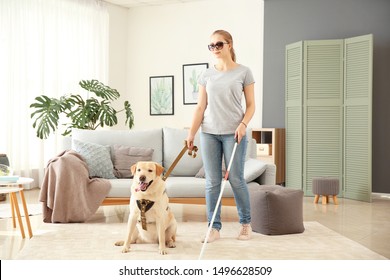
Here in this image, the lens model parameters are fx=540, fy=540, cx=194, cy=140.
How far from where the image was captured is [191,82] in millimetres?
7855

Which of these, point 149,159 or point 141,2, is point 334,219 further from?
point 141,2

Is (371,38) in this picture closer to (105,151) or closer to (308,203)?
(308,203)

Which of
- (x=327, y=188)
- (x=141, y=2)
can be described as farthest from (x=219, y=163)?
(x=141, y=2)

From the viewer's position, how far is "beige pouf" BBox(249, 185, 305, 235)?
394 centimetres

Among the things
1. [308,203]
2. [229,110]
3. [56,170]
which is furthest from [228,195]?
[308,203]

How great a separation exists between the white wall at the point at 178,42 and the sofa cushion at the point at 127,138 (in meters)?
2.70

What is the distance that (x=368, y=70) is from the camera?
20.2ft

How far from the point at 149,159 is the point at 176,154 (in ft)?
0.87

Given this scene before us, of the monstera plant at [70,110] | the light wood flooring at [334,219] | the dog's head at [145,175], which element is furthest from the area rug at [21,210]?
the dog's head at [145,175]

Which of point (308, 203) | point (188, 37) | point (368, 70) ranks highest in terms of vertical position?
point (188, 37)

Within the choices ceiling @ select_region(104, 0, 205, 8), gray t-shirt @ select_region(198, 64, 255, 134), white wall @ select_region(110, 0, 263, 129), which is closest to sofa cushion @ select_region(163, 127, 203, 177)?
gray t-shirt @ select_region(198, 64, 255, 134)

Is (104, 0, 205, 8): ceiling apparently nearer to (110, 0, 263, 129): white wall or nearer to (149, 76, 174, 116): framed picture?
(110, 0, 263, 129): white wall

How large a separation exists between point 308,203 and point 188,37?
10.6 feet

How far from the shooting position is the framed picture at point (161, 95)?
317 inches
